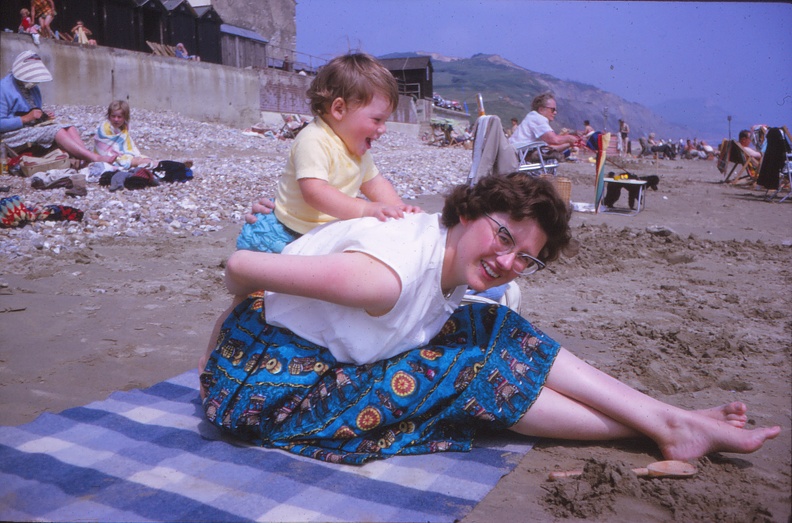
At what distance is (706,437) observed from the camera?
2.33 meters

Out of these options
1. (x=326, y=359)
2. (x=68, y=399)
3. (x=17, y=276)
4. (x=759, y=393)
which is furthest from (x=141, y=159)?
(x=759, y=393)

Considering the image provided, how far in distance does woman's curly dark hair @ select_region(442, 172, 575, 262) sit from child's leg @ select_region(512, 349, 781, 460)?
1.65ft

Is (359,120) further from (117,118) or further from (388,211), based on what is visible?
(117,118)

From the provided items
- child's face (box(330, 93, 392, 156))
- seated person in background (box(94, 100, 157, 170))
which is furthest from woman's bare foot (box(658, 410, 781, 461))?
seated person in background (box(94, 100, 157, 170))

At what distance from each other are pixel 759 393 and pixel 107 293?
4.22m

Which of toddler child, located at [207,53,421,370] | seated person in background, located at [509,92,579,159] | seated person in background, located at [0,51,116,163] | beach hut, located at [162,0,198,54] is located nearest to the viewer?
toddler child, located at [207,53,421,370]

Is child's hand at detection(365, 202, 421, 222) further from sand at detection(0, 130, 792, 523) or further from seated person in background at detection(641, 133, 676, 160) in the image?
seated person in background at detection(641, 133, 676, 160)

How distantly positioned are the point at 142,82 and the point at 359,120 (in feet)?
67.5

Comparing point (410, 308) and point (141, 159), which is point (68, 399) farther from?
point (141, 159)

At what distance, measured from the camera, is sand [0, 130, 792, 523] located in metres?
2.13

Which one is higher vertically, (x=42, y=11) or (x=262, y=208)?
(x=42, y=11)

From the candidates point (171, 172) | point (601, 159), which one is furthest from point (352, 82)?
point (171, 172)

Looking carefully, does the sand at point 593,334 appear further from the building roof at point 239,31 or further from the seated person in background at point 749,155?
the building roof at point 239,31

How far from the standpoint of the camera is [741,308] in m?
4.57
